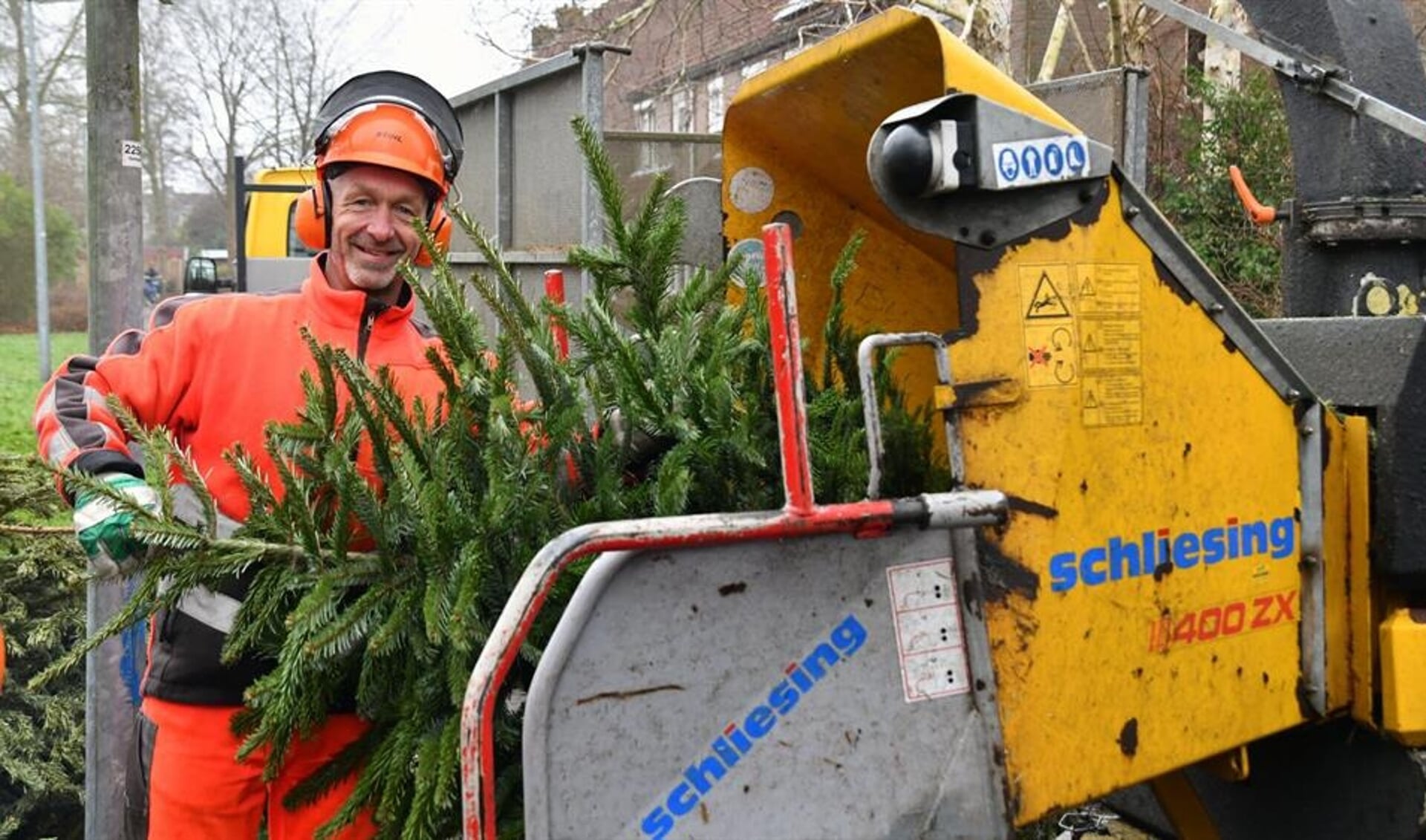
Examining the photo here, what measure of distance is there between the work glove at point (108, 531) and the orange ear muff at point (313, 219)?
1.03m

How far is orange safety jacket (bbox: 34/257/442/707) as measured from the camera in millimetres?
2668

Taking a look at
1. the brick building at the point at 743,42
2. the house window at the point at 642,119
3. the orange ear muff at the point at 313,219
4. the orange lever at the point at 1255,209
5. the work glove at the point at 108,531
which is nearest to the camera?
the work glove at the point at 108,531

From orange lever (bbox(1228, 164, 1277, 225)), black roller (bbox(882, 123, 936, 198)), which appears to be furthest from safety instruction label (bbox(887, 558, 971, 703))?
orange lever (bbox(1228, 164, 1277, 225))

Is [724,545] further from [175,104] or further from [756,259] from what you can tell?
[175,104]

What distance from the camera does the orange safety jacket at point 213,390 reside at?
8.75ft

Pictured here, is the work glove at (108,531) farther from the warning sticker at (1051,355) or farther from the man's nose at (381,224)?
the warning sticker at (1051,355)

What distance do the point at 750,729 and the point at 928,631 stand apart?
322mm

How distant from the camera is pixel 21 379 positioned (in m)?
23.3

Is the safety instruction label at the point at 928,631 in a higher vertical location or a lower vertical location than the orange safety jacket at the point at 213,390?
lower

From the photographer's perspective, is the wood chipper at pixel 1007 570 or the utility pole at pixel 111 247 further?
the utility pole at pixel 111 247

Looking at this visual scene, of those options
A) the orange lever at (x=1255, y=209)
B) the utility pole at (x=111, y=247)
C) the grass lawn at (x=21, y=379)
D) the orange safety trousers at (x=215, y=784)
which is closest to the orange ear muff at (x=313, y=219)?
the utility pole at (x=111, y=247)

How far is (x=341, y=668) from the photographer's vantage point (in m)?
2.28

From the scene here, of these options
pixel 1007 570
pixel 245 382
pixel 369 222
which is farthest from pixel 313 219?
pixel 1007 570

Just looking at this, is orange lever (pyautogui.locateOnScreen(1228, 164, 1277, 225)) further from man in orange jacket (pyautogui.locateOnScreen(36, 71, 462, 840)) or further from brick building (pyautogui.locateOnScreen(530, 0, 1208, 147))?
brick building (pyautogui.locateOnScreen(530, 0, 1208, 147))
